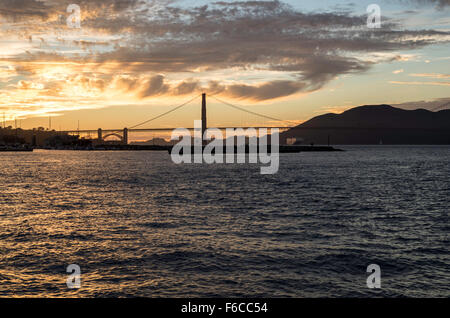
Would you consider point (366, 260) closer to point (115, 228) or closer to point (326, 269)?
point (326, 269)

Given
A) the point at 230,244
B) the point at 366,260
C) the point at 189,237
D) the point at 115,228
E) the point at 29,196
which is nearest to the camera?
the point at 366,260

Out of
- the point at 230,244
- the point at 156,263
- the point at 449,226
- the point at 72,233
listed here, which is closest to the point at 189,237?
the point at 230,244

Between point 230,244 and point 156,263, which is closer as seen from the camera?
point 156,263

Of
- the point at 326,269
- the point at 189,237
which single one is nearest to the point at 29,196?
the point at 189,237
